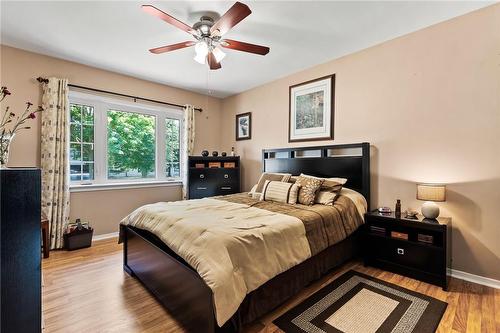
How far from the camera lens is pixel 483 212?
233 centimetres

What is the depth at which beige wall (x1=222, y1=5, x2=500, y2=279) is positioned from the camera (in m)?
2.30

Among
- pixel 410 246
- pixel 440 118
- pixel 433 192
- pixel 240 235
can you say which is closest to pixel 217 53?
pixel 240 235

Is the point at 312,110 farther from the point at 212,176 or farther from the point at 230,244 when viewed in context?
the point at 230,244

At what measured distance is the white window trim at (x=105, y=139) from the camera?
3.65 meters

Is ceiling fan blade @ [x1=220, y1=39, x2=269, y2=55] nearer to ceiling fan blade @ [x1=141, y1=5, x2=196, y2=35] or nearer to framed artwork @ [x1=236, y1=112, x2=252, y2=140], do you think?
ceiling fan blade @ [x1=141, y1=5, x2=196, y2=35]

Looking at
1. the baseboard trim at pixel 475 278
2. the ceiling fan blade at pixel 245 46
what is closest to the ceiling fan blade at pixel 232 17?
the ceiling fan blade at pixel 245 46

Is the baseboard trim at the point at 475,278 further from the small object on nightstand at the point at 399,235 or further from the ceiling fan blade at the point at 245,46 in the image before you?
the ceiling fan blade at the point at 245,46

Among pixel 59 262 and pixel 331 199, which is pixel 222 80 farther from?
pixel 59 262

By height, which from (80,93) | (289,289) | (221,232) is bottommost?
(289,289)

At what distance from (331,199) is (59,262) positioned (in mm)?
3308

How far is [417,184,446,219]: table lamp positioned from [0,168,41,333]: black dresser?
9.68ft

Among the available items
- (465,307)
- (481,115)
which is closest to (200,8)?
(481,115)

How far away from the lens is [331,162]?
131 inches

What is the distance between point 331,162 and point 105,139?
3.51 m
